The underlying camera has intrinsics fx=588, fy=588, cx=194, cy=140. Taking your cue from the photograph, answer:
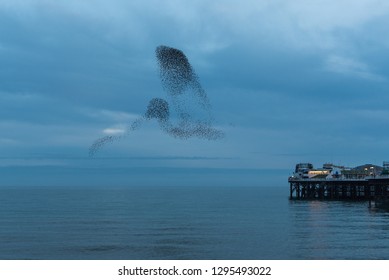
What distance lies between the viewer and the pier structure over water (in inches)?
4685

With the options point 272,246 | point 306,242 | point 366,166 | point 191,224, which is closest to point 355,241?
point 306,242

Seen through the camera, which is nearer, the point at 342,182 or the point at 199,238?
the point at 199,238

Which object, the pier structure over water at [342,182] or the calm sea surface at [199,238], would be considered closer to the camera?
the calm sea surface at [199,238]

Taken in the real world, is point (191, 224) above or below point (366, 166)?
below

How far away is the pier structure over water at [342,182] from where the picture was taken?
119000 mm

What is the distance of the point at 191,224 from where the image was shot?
73062 millimetres

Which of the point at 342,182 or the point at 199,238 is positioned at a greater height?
the point at 342,182

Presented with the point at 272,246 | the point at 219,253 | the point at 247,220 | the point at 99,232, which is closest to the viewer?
the point at 219,253

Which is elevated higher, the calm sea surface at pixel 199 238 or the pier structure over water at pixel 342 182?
the pier structure over water at pixel 342 182

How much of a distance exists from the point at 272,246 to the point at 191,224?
23.8m

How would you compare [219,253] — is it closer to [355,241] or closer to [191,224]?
[355,241]

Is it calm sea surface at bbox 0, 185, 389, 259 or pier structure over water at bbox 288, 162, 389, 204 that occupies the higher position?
pier structure over water at bbox 288, 162, 389, 204

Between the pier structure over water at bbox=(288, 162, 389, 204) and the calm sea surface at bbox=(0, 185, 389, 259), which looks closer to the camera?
the calm sea surface at bbox=(0, 185, 389, 259)

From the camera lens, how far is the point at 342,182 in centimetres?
13412
